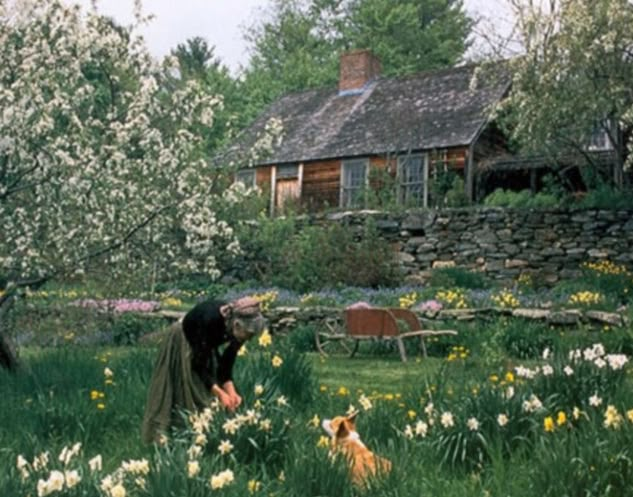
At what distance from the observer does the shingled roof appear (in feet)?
81.7

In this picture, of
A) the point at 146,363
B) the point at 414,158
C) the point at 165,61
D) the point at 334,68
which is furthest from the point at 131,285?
the point at 334,68

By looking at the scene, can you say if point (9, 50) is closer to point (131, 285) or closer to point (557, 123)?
point (131, 285)

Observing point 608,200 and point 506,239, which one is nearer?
point 608,200

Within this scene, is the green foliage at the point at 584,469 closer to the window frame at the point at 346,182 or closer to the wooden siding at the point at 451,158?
the wooden siding at the point at 451,158

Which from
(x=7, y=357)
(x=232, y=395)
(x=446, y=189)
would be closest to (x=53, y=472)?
(x=232, y=395)

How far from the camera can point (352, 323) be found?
10.5m

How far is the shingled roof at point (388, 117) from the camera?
24.9 metres

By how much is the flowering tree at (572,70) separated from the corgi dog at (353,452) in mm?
11497

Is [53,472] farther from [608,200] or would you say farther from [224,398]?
[608,200]

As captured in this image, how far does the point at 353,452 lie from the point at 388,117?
78.1 ft

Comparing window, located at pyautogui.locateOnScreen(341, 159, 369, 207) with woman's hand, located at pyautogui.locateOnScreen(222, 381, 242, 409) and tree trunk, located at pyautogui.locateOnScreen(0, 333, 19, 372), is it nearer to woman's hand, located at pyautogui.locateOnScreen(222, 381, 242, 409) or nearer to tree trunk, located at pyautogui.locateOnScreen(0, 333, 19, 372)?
tree trunk, located at pyautogui.locateOnScreen(0, 333, 19, 372)

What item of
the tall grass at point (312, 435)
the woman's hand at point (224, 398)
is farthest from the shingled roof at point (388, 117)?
the woman's hand at point (224, 398)

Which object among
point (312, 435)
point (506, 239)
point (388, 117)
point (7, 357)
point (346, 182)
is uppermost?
point (388, 117)

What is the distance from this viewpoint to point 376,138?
85.9 ft
